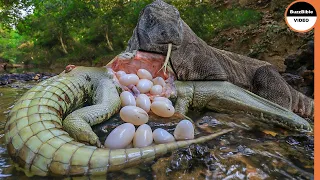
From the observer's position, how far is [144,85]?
8.46ft

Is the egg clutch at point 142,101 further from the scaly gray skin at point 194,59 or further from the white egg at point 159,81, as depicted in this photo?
the scaly gray skin at point 194,59

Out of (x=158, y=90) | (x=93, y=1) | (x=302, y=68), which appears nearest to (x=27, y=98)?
(x=158, y=90)

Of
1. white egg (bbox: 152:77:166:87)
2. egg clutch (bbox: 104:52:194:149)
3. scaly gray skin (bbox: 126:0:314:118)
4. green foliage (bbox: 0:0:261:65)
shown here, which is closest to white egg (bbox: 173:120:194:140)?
egg clutch (bbox: 104:52:194:149)

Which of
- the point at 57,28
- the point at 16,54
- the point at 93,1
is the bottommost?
the point at 16,54

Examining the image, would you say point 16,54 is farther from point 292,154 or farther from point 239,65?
point 292,154

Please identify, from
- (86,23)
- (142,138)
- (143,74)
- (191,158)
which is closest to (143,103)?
(143,74)

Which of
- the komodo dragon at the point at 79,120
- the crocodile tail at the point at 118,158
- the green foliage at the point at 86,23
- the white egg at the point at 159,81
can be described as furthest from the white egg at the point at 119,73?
the green foliage at the point at 86,23

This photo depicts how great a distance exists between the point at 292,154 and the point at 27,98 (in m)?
1.95

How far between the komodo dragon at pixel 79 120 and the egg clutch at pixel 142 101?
95 mm

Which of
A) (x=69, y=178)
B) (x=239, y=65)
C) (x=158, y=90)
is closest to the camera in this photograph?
(x=69, y=178)

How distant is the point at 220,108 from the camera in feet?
9.45
